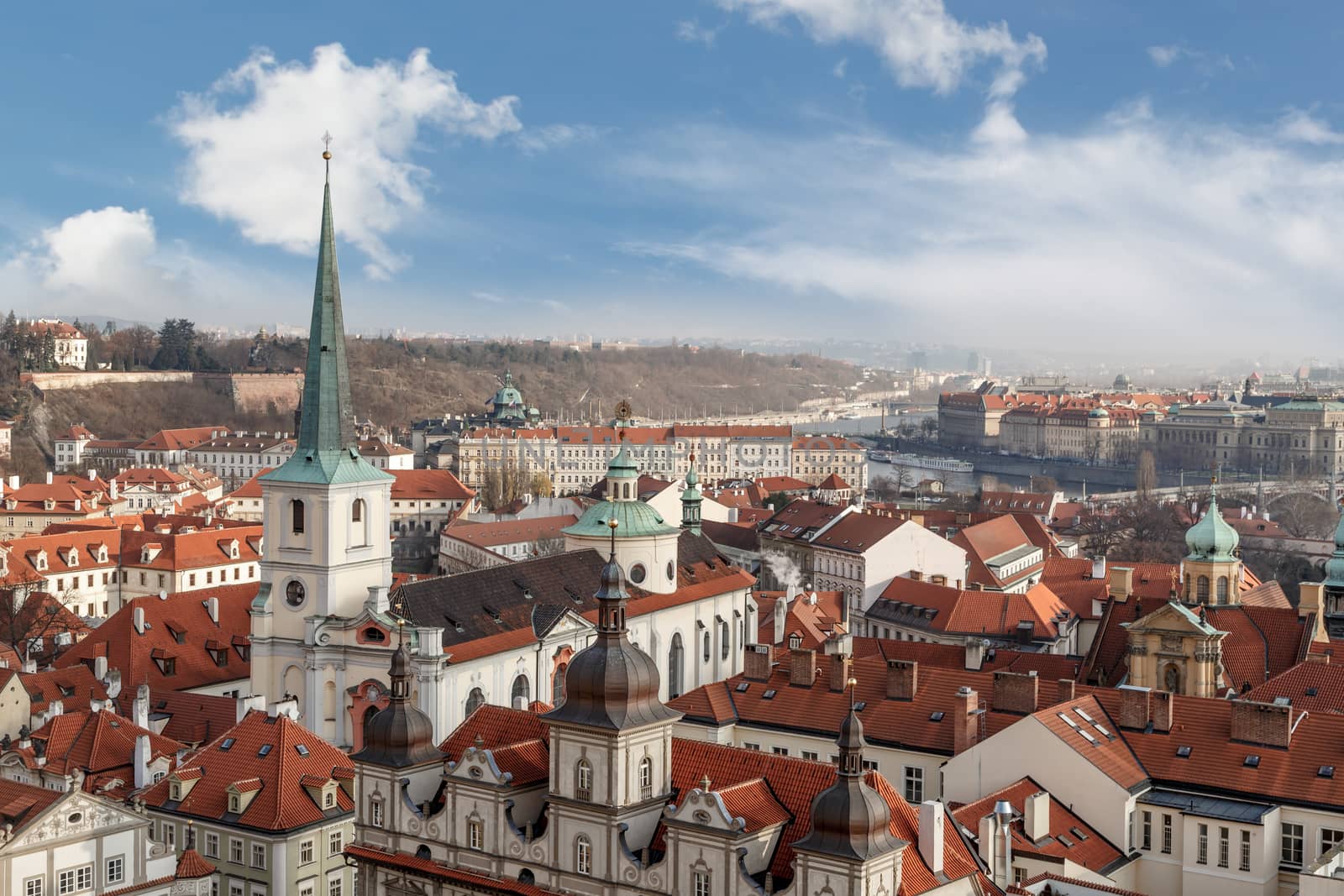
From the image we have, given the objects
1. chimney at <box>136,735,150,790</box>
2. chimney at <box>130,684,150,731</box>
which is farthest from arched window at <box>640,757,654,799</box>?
chimney at <box>130,684,150,731</box>

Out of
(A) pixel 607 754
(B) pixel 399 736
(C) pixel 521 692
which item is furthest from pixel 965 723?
(C) pixel 521 692

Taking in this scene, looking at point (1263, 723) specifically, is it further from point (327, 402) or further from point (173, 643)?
point (173, 643)

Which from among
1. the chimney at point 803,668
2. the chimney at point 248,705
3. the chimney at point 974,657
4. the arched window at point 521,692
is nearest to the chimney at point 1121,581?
the chimney at point 974,657

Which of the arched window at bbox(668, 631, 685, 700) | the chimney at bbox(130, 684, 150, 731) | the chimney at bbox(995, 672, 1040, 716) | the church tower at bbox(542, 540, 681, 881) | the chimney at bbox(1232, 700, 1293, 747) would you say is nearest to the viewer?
the church tower at bbox(542, 540, 681, 881)

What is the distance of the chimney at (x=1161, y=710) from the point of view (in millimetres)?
44062

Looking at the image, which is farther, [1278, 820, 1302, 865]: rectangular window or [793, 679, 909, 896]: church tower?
[1278, 820, 1302, 865]: rectangular window

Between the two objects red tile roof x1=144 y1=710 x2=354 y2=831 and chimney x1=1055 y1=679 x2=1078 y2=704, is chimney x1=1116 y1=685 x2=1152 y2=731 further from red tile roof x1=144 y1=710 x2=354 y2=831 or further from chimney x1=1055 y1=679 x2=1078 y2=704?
red tile roof x1=144 y1=710 x2=354 y2=831

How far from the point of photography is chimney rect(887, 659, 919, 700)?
159ft

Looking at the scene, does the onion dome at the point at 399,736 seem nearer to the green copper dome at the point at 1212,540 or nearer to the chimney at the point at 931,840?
the chimney at the point at 931,840

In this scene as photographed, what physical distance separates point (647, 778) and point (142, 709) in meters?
23.7

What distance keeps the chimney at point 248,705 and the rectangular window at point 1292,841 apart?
96.5 ft

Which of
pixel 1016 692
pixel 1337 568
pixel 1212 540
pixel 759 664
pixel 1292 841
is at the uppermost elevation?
pixel 1212 540

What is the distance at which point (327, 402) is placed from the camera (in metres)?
57.5

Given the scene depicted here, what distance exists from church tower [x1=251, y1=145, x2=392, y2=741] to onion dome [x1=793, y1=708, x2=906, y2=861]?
2658 centimetres
